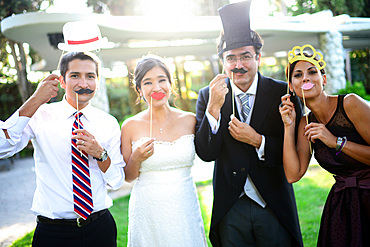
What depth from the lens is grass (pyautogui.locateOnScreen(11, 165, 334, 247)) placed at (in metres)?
4.34

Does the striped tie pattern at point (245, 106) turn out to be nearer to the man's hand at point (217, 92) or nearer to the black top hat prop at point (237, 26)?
the man's hand at point (217, 92)

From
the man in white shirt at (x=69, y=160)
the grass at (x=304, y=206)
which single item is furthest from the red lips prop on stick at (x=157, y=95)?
the grass at (x=304, y=206)

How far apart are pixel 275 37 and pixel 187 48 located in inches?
109

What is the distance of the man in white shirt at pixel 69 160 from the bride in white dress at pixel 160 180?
12.8 inches

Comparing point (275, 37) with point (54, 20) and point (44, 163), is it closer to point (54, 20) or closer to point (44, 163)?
point (54, 20)

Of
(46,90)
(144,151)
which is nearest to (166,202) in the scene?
(144,151)

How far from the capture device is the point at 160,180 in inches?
101

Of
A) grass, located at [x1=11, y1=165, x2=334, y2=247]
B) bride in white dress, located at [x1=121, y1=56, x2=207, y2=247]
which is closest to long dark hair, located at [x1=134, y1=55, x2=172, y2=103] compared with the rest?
bride in white dress, located at [x1=121, y1=56, x2=207, y2=247]

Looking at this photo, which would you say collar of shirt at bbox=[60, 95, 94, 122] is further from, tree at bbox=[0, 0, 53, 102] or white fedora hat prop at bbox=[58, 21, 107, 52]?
tree at bbox=[0, 0, 53, 102]

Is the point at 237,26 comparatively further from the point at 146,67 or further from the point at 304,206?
the point at 304,206

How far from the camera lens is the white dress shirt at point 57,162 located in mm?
2102

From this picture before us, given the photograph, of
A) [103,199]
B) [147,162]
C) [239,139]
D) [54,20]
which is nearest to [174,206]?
[147,162]

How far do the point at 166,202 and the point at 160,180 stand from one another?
0.57ft

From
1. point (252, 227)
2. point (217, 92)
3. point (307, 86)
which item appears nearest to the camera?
point (307, 86)
